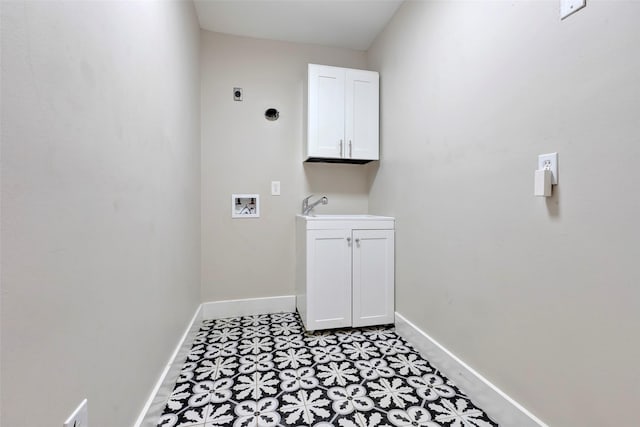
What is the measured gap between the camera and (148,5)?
1.18m

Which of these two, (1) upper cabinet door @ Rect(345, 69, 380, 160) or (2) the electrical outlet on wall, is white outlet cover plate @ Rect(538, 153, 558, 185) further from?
(2) the electrical outlet on wall

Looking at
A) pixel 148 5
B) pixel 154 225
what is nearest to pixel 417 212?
pixel 154 225

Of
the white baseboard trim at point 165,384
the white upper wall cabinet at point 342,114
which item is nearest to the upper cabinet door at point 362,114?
the white upper wall cabinet at point 342,114

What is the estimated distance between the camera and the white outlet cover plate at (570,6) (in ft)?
3.17

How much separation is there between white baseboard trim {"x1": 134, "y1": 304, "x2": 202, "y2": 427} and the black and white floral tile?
5 centimetres

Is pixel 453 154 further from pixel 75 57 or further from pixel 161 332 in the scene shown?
pixel 161 332

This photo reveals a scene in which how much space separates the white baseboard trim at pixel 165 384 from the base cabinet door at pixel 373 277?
115 cm

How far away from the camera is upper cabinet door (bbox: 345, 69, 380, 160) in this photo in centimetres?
237

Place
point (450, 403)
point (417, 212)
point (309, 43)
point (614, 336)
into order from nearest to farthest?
point (614, 336)
point (450, 403)
point (417, 212)
point (309, 43)

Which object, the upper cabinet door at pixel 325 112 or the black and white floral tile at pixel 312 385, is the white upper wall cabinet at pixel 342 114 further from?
the black and white floral tile at pixel 312 385

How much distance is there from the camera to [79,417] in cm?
71

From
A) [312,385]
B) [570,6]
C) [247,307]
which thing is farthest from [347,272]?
[570,6]

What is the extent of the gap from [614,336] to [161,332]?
5.69 feet

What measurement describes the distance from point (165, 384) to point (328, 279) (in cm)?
116
